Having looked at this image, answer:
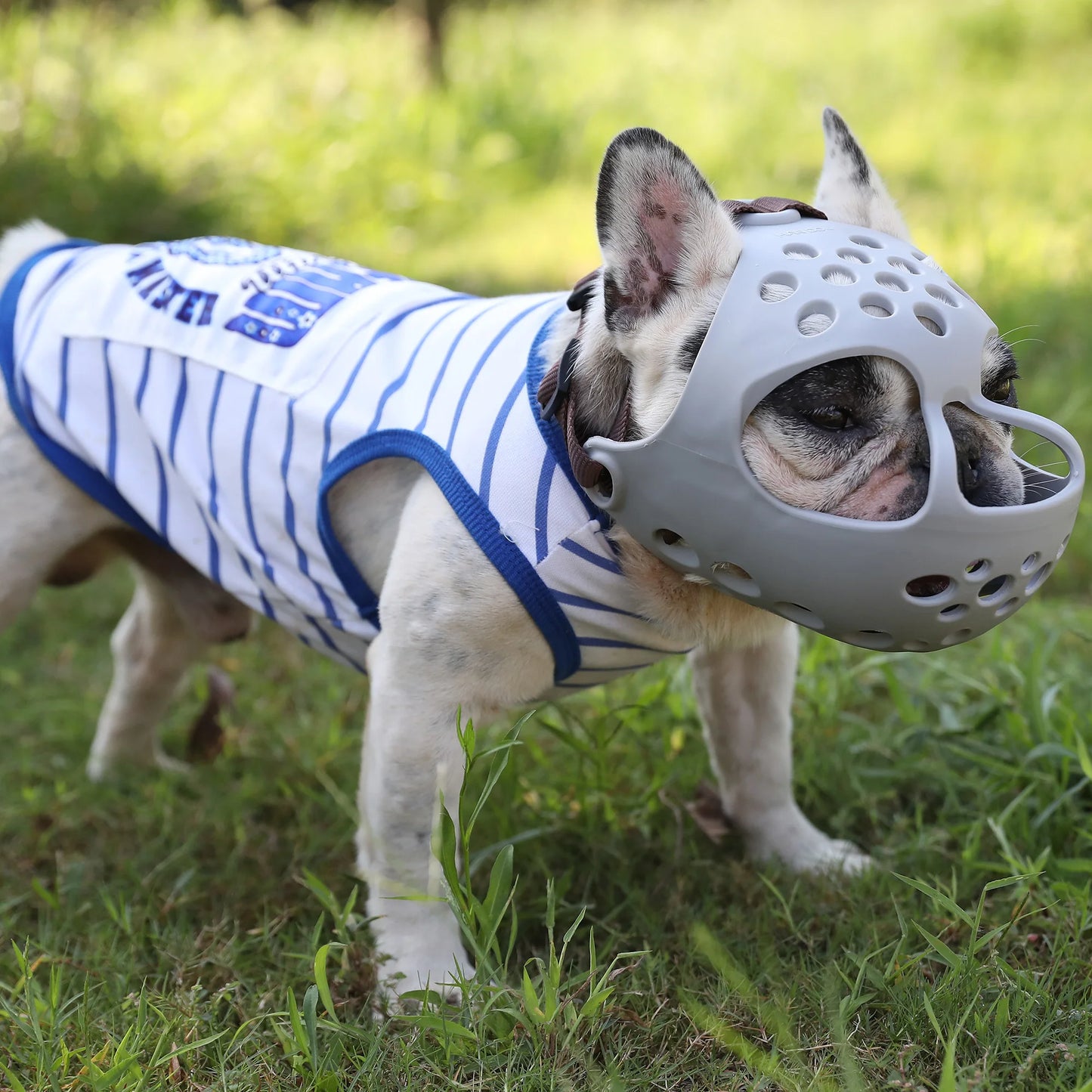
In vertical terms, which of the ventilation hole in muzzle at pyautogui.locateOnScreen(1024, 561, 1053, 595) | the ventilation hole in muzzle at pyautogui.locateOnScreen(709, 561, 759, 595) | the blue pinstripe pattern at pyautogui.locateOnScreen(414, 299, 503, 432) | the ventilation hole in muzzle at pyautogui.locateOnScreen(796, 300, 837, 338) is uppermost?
the ventilation hole in muzzle at pyautogui.locateOnScreen(796, 300, 837, 338)

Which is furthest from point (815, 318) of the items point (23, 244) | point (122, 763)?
point (122, 763)

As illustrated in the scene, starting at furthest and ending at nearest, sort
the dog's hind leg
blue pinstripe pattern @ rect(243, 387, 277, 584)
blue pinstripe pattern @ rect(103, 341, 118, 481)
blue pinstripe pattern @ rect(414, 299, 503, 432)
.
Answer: the dog's hind leg, blue pinstripe pattern @ rect(103, 341, 118, 481), blue pinstripe pattern @ rect(243, 387, 277, 584), blue pinstripe pattern @ rect(414, 299, 503, 432)

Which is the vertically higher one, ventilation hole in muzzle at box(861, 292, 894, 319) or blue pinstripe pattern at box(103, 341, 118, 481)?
ventilation hole in muzzle at box(861, 292, 894, 319)

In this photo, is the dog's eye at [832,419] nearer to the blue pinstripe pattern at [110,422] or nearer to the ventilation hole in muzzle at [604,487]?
the ventilation hole in muzzle at [604,487]

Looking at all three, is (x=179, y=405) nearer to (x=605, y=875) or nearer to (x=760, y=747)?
(x=605, y=875)

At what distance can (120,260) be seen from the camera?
2697mm

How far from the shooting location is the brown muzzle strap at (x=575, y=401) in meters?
1.98

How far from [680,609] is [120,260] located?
1523mm

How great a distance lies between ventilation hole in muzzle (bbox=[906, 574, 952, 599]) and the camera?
178cm

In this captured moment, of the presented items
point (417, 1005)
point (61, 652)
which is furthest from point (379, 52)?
point (417, 1005)

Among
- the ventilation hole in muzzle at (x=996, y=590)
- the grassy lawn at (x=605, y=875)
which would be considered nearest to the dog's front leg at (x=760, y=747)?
the grassy lawn at (x=605, y=875)

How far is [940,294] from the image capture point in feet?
5.85

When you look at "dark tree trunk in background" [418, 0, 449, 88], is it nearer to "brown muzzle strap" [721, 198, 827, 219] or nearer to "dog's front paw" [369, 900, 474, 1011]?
"brown muzzle strap" [721, 198, 827, 219]

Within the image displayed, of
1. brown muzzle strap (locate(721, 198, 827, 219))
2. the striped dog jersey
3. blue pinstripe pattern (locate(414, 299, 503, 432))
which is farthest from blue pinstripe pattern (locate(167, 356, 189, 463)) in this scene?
brown muzzle strap (locate(721, 198, 827, 219))
